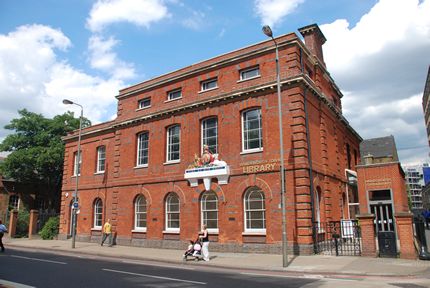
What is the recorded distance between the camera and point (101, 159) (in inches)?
1115

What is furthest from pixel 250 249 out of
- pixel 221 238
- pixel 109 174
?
pixel 109 174

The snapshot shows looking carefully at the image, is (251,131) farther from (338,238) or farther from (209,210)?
(338,238)

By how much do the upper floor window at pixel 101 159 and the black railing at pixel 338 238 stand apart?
1739cm

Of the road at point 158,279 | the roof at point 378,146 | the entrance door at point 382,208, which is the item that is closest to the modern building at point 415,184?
the roof at point 378,146

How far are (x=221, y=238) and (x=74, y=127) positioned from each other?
2834 cm

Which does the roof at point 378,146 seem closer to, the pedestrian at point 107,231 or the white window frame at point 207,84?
the white window frame at point 207,84

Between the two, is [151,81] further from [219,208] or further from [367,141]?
[367,141]

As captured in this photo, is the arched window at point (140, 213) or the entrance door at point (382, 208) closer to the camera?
the entrance door at point (382, 208)

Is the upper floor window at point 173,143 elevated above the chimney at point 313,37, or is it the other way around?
→ the chimney at point 313,37

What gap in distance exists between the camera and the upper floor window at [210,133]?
2103 centimetres

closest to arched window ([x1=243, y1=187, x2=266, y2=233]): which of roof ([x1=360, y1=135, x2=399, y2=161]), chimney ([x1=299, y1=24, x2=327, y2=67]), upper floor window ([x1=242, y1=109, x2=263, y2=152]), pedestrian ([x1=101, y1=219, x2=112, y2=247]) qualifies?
upper floor window ([x1=242, y1=109, x2=263, y2=152])

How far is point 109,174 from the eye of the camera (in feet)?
87.6

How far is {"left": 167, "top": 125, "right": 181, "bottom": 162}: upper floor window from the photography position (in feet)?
74.9

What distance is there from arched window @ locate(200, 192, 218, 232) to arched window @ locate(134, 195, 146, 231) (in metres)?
5.18
